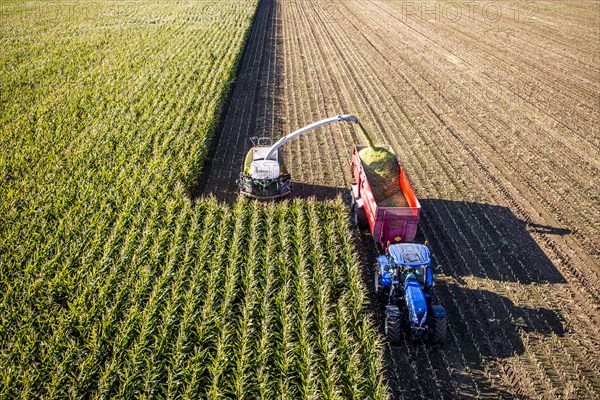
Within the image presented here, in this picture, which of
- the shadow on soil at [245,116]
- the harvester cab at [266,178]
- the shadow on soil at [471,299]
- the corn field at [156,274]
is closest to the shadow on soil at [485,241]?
the shadow on soil at [471,299]

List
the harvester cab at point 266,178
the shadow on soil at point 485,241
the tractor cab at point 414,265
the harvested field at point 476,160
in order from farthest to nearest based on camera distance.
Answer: the harvester cab at point 266,178 < the shadow on soil at point 485,241 < the tractor cab at point 414,265 < the harvested field at point 476,160

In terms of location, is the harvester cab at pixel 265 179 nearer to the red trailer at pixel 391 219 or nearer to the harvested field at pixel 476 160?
the harvested field at pixel 476 160

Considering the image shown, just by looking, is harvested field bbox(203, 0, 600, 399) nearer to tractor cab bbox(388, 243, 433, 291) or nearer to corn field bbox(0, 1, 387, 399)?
tractor cab bbox(388, 243, 433, 291)

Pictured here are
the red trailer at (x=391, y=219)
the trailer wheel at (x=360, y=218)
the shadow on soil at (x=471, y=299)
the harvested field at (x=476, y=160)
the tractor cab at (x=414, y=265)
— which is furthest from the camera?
the trailer wheel at (x=360, y=218)

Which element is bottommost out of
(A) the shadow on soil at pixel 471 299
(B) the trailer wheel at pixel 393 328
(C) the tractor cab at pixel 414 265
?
(A) the shadow on soil at pixel 471 299

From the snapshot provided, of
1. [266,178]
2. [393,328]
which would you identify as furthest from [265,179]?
[393,328]

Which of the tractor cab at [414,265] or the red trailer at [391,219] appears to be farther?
the red trailer at [391,219]

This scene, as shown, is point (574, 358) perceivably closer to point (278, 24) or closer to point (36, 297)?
point (36, 297)

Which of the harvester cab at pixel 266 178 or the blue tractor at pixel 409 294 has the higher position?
the harvester cab at pixel 266 178
